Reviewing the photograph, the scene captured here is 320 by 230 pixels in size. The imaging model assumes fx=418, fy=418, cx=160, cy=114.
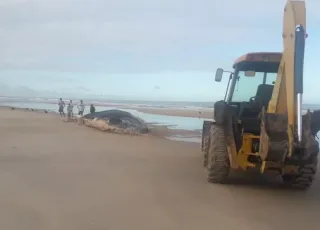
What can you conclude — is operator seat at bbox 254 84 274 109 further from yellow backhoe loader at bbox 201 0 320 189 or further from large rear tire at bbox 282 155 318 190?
large rear tire at bbox 282 155 318 190

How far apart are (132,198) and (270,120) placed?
2508 millimetres

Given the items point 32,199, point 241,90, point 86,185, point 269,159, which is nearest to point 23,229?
point 32,199

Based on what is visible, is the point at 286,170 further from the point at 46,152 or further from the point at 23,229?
the point at 46,152

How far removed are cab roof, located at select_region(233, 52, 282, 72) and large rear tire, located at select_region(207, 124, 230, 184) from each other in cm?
147

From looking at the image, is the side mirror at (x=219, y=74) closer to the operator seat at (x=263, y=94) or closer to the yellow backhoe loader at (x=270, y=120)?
the yellow backhoe loader at (x=270, y=120)

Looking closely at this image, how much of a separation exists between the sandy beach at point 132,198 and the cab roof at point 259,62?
2.32m

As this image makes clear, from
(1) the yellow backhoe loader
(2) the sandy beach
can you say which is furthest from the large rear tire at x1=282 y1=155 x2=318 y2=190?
(2) the sandy beach

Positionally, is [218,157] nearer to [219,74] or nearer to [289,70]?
[289,70]

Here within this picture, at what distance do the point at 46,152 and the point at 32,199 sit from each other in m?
5.27

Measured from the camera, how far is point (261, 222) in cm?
578

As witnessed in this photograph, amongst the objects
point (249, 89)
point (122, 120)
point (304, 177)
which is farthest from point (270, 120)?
point (122, 120)

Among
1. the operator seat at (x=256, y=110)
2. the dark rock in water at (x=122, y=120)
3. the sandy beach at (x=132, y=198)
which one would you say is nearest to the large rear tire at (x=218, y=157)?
the sandy beach at (x=132, y=198)

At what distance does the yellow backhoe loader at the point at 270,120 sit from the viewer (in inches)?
241

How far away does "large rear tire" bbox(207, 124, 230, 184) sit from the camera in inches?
299
